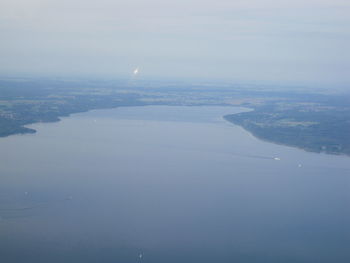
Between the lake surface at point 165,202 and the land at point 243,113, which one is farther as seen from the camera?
the land at point 243,113

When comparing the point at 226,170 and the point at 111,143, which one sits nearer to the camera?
the point at 226,170

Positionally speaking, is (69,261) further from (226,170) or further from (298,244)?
(226,170)

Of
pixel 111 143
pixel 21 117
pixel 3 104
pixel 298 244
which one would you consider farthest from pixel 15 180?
pixel 3 104

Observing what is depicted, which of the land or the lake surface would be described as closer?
the lake surface

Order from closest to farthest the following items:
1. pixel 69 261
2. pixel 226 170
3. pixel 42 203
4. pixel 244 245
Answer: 1. pixel 69 261
2. pixel 244 245
3. pixel 42 203
4. pixel 226 170

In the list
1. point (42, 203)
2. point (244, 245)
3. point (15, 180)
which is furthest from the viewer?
point (15, 180)

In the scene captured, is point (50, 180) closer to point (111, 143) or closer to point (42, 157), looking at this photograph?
point (42, 157)

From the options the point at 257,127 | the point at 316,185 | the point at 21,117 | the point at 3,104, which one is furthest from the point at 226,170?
the point at 3,104

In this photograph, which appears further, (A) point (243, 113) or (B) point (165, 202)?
(A) point (243, 113)
